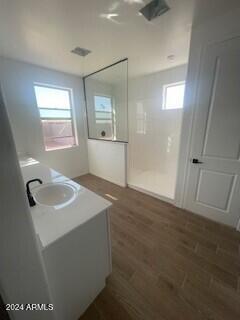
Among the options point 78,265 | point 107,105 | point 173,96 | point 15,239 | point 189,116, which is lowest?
point 78,265

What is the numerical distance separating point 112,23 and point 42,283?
2.37 m

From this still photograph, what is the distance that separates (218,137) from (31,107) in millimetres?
3253

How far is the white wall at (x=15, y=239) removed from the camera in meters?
0.45

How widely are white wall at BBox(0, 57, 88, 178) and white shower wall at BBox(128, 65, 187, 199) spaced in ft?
4.66

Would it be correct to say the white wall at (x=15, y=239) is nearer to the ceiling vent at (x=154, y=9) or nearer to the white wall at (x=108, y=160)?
the ceiling vent at (x=154, y=9)

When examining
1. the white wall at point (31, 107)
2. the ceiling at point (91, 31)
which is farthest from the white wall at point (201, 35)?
the white wall at point (31, 107)

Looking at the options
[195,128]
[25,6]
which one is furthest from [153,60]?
[25,6]

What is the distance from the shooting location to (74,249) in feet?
2.97

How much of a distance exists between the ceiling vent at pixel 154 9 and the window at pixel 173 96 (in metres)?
1.79

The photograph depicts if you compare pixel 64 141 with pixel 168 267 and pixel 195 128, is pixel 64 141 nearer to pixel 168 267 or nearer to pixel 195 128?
pixel 195 128

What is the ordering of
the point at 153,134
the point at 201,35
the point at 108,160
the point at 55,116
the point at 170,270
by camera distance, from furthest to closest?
1. the point at 153,134
2. the point at 108,160
3. the point at 55,116
4. the point at 201,35
5. the point at 170,270

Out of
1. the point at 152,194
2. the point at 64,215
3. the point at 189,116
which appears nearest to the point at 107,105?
the point at 189,116

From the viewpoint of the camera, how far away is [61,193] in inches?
57.3

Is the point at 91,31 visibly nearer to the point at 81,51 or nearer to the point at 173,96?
the point at 81,51
